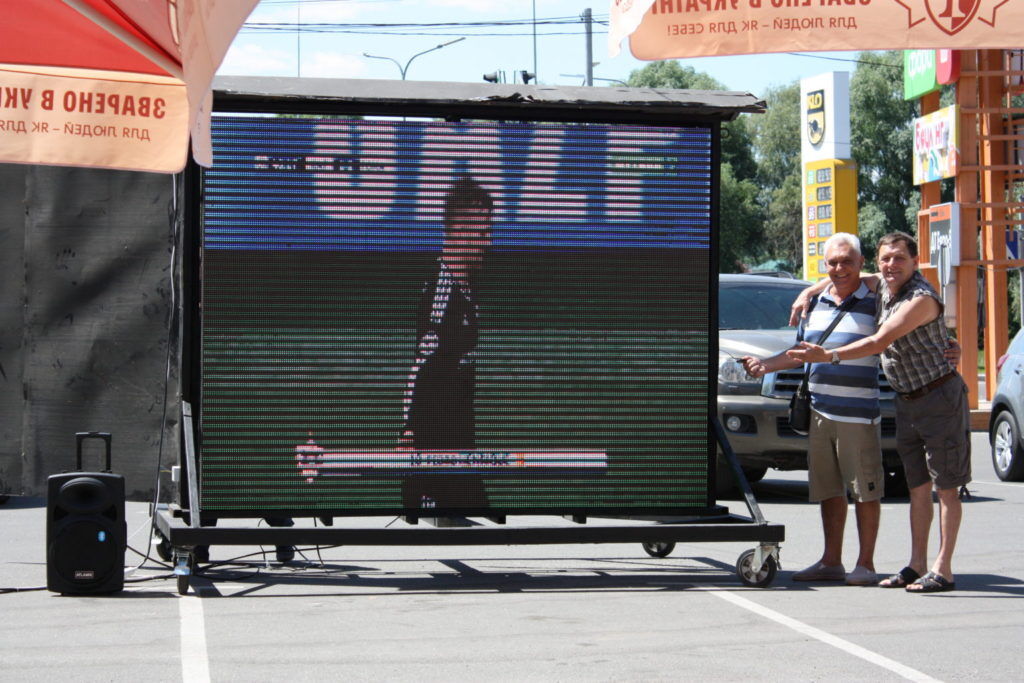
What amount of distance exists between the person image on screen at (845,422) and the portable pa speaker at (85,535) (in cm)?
371

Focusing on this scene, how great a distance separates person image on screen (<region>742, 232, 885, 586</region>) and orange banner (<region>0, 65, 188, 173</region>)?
3.67 meters

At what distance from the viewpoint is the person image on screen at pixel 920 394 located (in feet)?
26.0

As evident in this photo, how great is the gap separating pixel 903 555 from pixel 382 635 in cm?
425

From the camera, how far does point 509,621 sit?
23.2ft

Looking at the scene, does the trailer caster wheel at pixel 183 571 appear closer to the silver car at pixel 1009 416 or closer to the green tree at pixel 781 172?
the silver car at pixel 1009 416

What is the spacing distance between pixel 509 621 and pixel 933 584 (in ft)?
8.10

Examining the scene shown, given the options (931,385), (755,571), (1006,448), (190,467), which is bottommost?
(755,571)

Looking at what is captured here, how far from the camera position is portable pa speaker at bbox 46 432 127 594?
304 inches

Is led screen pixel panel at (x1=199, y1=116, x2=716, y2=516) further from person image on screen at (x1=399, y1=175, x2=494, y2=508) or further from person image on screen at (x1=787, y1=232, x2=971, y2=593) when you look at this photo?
person image on screen at (x1=787, y1=232, x2=971, y2=593)

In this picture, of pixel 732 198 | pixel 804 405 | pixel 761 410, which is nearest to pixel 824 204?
pixel 761 410

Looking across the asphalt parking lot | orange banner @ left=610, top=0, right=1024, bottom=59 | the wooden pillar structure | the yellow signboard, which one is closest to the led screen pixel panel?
the asphalt parking lot

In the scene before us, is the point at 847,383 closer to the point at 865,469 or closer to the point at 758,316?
the point at 865,469

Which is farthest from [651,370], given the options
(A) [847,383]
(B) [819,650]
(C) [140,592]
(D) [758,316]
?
(D) [758,316]

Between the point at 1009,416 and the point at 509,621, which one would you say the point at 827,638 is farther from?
the point at 1009,416
